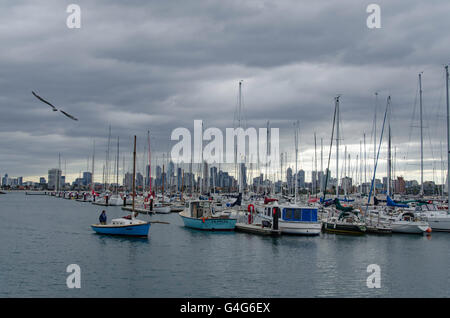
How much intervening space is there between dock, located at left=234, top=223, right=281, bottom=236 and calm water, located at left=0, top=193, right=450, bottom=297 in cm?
166

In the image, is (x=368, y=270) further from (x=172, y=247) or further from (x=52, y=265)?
(x=52, y=265)

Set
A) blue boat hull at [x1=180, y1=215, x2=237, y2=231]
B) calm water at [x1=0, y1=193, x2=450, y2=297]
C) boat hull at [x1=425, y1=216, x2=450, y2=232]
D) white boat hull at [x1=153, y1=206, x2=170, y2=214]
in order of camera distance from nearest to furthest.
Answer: calm water at [x1=0, y1=193, x2=450, y2=297] < blue boat hull at [x1=180, y1=215, x2=237, y2=231] < boat hull at [x1=425, y1=216, x2=450, y2=232] < white boat hull at [x1=153, y1=206, x2=170, y2=214]

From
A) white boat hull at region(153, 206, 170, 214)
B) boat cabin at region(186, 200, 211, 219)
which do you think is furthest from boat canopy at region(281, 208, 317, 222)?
white boat hull at region(153, 206, 170, 214)

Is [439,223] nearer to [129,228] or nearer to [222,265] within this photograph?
[222,265]

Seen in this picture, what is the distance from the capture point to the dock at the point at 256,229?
154ft

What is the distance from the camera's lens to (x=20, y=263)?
31.8m

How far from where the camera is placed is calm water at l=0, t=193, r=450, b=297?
24.4 metres

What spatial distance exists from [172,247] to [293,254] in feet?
37.1

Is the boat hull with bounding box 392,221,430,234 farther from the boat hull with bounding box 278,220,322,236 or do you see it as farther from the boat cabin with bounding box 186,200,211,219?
the boat cabin with bounding box 186,200,211,219

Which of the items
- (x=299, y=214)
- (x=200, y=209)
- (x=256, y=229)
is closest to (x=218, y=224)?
(x=200, y=209)

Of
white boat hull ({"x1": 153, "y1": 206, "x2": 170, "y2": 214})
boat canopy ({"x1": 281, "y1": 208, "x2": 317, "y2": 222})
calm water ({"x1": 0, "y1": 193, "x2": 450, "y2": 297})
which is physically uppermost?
boat canopy ({"x1": 281, "y1": 208, "x2": 317, "y2": 222})

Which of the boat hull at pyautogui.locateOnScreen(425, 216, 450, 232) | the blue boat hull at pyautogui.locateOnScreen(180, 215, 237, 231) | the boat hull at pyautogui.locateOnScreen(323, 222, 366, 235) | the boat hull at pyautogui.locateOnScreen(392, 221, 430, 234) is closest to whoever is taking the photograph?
the boat hull at pyautogui.locateOnScreen(323, 222, 366, 235)

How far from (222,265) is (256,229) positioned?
713 inches
